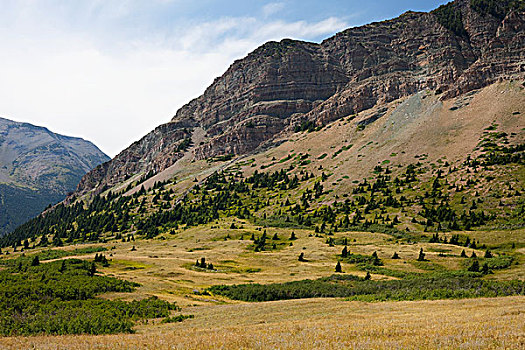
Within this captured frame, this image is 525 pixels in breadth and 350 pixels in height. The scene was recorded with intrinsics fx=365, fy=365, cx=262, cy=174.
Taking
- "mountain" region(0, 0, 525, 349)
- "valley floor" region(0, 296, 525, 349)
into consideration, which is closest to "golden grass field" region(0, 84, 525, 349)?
"valley floor" region(0, 296, 525, 349)

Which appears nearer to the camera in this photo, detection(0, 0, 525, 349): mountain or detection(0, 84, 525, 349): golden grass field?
detection(0, 84, 525, 349): golden grass field

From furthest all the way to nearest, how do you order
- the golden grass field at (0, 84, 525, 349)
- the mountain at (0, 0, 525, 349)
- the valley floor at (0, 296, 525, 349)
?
1. the mountain at (0, 0, 525, 349)
2. the golden grass field at (0, 84, 525, 349)
3. the valley floor at (0, 296, 525, 349)

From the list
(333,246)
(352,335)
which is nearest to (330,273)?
(333,246)

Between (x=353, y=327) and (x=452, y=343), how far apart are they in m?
5.09

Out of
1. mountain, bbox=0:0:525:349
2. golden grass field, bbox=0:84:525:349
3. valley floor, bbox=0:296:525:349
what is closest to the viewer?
valley floor, bbox=0:296:525:349

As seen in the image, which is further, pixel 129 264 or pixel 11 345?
pixel 129 264

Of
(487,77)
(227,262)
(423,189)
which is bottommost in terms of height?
(227,262)

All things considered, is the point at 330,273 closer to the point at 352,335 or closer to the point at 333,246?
the point at 333,246

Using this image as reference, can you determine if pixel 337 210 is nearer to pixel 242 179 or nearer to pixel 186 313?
pixel 242 179

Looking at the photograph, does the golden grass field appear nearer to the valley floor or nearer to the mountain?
the valley floor

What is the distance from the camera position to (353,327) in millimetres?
17328

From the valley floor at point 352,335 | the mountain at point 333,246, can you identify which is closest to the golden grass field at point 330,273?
the valley floor at point 352,335

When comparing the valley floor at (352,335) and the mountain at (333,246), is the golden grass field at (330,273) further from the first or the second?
the mountain at (333,246)

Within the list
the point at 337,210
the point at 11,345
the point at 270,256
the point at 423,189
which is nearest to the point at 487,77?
the point at 423,189
